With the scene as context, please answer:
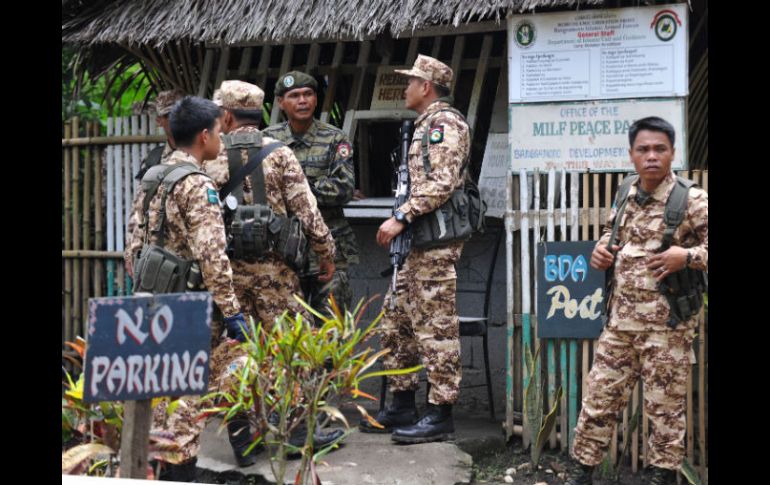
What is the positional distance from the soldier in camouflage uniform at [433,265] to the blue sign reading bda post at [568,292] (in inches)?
19.7

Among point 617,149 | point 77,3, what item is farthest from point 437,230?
point 77,3

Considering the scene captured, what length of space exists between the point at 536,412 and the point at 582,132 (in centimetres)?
158

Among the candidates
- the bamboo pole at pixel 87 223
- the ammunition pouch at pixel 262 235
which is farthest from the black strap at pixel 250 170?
the bamboo pole at pixel 87 223

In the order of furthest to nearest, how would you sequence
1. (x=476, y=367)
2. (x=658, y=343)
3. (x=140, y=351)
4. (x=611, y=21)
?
1. (x=476, y=367)
2. (x=611, y=21)
3. (x=658, y=343)
4. (x=140, y=351)

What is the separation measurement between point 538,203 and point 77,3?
390 centimetres

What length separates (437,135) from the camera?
20.5 ft

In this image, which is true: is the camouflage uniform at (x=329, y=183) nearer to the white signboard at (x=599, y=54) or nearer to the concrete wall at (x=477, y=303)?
the concrete wall at (x=477, y=303)

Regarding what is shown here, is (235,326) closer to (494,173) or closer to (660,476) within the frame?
(660,476)

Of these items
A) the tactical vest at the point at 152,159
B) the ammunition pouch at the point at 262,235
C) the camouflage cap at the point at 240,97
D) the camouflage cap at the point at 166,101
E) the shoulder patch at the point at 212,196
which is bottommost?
the ammunition pouch at the point at 262,235

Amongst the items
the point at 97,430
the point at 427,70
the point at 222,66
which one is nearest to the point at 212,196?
the point at 97,430

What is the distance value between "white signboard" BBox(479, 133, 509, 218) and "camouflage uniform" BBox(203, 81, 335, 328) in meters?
1.30

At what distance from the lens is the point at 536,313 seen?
6.35 meters

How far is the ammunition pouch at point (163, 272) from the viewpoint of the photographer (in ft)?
17.4

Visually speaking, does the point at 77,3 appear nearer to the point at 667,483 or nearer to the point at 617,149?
the point at 617,149
